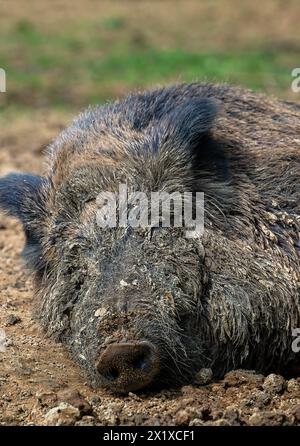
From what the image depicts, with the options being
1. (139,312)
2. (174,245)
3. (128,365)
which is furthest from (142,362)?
(174,245)

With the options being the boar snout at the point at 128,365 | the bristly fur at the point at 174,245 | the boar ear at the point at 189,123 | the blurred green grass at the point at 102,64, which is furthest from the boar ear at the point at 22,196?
the blurred green grass at the point at 102,64

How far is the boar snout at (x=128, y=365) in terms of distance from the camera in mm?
4551

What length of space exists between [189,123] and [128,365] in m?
1.53

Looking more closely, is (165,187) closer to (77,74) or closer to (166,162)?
(166,162)

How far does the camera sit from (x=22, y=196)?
5672mm

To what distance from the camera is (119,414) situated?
15.0 feet

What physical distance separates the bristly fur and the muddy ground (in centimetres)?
13

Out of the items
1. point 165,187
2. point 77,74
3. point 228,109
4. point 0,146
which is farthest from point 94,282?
point 77,74

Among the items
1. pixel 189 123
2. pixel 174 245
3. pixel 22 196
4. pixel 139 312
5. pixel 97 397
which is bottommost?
pixel 97 397

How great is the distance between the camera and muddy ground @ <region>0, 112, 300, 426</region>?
14.7 feet

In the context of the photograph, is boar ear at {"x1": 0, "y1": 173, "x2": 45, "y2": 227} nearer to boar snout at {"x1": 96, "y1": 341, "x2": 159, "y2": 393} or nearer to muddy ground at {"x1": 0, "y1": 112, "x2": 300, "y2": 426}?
muddy ground at {"x1": 0, "y1": 112, "x2": 300, "y2": 426}

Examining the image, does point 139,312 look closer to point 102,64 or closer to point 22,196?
point 22,196

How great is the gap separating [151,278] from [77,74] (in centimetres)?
1228

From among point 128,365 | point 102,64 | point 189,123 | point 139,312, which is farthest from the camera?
point 102,64
